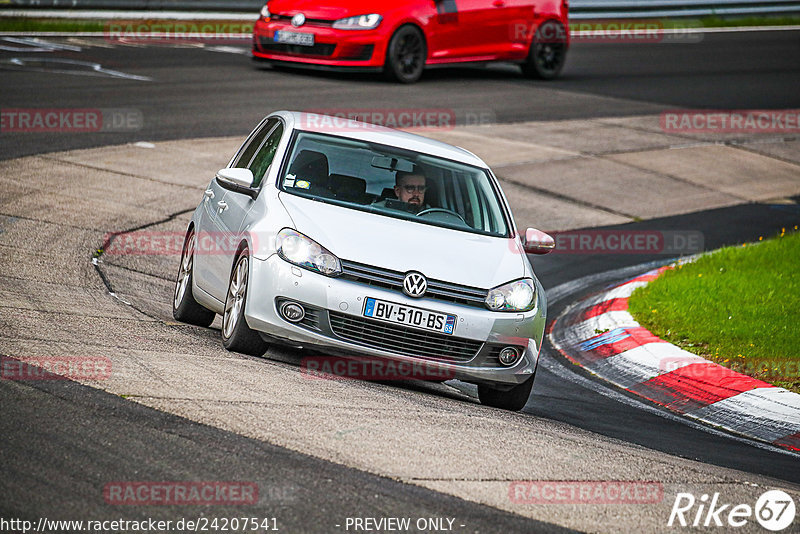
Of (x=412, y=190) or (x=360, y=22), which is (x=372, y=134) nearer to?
(x=412, y=190)

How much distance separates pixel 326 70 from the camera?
18.7 m

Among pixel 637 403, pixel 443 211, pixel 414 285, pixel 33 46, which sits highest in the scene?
pixel 33 46

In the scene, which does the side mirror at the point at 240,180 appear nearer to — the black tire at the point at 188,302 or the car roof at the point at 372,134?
the car roof at the point at 372,134

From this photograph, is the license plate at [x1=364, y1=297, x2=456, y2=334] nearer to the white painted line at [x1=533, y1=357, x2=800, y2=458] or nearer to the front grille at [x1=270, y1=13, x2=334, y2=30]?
the white painted line at [x1=533, y1=357, x2=800, y2=458]

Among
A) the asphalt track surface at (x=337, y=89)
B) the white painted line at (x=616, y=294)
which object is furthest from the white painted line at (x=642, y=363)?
the asphalt track surface at (x=337, y=89)

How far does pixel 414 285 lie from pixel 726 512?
228cm

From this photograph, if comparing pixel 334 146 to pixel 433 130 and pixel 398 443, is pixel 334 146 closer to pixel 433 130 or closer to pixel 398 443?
pixel 398 443

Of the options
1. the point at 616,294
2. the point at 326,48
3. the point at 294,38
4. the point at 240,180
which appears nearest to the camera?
the point at 240,180

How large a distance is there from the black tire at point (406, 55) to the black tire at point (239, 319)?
12.1 meters

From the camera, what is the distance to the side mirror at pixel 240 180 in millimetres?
7250

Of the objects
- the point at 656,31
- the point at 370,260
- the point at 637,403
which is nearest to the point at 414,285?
the point at 370,260

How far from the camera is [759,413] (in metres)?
7.38

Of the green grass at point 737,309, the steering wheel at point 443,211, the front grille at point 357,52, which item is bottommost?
the green grass at point 737,309

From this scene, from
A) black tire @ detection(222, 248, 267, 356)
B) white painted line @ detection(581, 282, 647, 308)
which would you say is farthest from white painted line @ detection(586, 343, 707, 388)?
black tire @ detection(222, 248, 267, 356)
